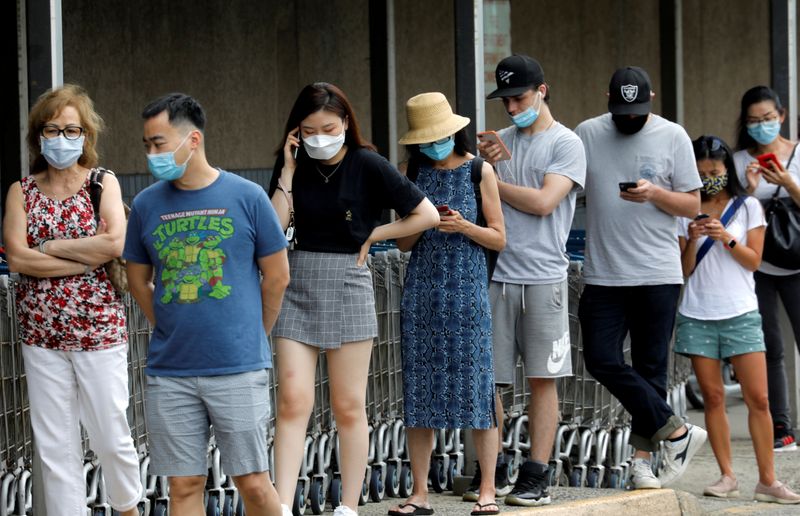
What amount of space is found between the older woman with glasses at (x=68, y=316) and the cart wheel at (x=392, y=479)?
1942 millimetres

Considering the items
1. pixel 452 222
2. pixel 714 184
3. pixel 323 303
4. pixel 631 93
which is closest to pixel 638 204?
pixel 631 93

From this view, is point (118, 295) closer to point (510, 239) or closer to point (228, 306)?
point (228, 306)

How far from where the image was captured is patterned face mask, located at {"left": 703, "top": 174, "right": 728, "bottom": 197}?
7.90 meters

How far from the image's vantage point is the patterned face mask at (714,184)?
790 centimetres

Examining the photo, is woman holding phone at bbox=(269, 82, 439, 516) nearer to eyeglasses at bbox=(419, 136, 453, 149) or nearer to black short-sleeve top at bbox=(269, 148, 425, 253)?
black short-sleeve top at bbox=(269, 148, 425, 253)

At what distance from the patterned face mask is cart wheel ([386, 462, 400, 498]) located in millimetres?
2008

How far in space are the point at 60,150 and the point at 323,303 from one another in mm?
1136

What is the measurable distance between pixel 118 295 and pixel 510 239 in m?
1.82

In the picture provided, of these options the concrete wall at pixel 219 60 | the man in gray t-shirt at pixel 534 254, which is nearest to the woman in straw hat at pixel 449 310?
the man in gray t-shirt at pixel 534 254

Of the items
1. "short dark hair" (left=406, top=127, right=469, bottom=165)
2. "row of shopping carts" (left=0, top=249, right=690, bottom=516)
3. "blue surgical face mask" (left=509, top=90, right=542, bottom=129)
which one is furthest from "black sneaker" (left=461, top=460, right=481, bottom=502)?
"blue surgical face mask" (left=509, top=90, right=542, bottom=129)

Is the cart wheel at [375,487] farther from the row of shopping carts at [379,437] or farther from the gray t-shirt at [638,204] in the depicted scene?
the gray t-shirt at [638,204]

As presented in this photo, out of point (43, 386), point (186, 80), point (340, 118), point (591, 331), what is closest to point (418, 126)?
point (340, 118)

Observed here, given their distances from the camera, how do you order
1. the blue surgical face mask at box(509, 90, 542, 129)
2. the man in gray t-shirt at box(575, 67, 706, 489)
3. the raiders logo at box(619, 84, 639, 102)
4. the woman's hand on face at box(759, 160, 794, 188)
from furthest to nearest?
the woman's hand on face at box(759, 160, 794, 188)
the man in gray t-shirt at box(575, 67, 706, 489)
the raiders logo at box(619, 84, 639, 102)
the blue surgical face mask at box(509, 90, 542, 129)

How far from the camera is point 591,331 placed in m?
7.39
